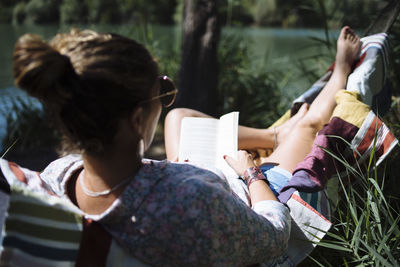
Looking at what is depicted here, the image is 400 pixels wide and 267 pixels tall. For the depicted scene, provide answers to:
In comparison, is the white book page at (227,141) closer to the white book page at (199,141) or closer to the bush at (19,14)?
the white book page at (199,141)

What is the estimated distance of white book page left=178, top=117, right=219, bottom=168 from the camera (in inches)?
62.2

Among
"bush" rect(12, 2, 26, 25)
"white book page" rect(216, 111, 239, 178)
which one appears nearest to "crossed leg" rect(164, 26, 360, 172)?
"white book page" rect(216, 111, 239, 178)

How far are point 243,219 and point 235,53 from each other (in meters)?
3.82

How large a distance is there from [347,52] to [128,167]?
1.47 meters

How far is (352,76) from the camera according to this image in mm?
1904

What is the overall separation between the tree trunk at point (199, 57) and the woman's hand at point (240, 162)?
2.76 meters

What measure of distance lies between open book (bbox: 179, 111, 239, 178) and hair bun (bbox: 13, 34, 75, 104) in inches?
29.3

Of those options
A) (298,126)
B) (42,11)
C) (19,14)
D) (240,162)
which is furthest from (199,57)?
(19,14)

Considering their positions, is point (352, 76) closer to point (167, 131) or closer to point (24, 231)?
point (167, 131)

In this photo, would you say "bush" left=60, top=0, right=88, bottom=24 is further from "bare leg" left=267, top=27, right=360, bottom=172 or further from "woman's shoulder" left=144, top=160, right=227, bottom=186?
"woman's shoulder" left=144, top=160, right=227, bottom=186

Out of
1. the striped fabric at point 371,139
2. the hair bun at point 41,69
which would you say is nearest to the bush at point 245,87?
the striped fabric at point 371,139

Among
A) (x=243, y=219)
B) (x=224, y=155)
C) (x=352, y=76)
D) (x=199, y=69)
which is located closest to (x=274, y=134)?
(x=352, y=76)

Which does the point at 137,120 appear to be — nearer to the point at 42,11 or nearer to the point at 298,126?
the point at 298,126

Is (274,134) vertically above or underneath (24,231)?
underneath
